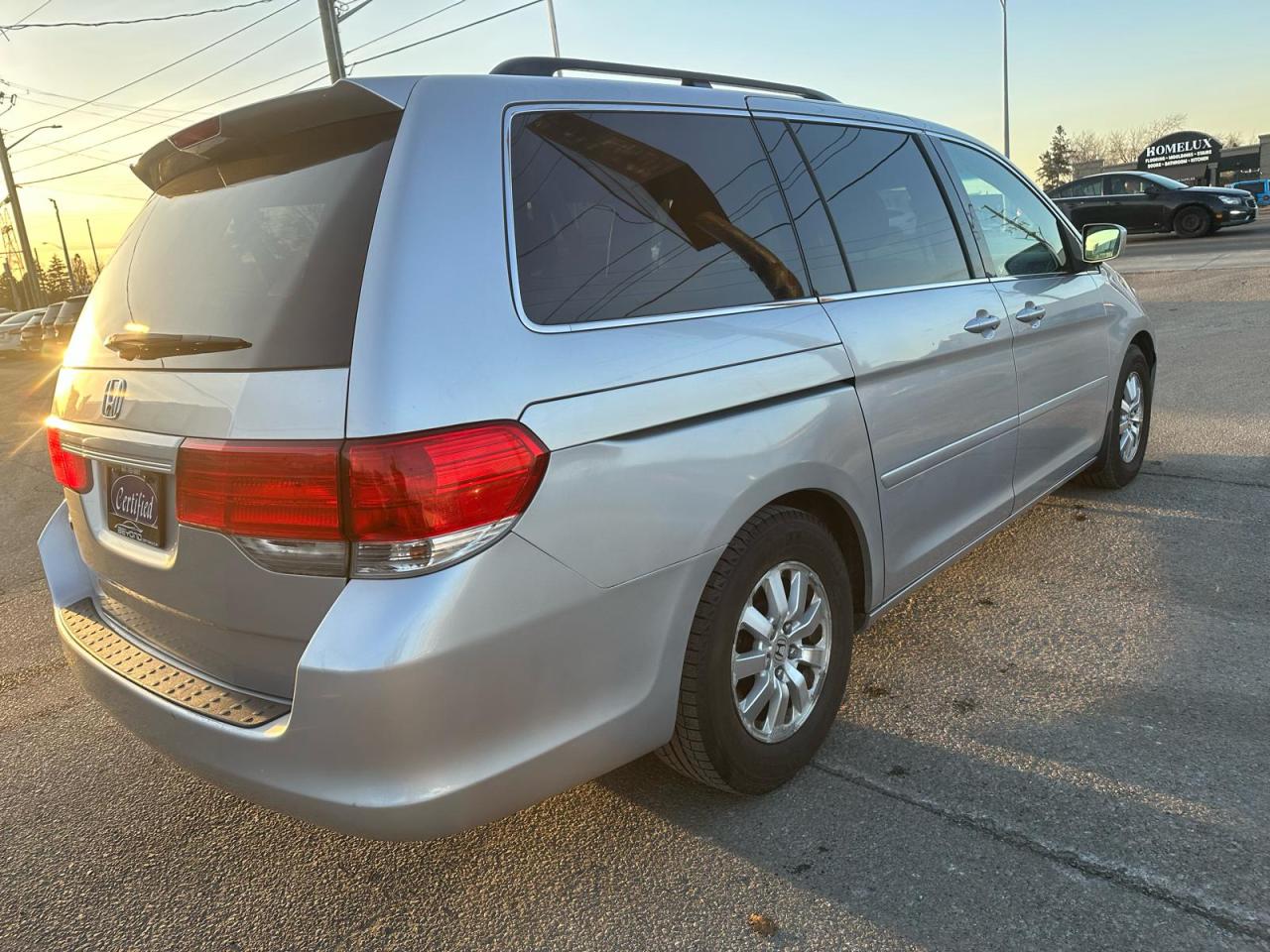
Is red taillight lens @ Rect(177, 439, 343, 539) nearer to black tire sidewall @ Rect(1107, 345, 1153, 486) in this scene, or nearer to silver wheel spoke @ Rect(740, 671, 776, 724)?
silver wheel spoke @ Rect(740, 671, 776, 724)

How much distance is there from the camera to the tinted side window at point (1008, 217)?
3.68 m

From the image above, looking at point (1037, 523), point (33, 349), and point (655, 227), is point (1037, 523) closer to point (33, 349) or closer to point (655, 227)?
point (655, 227)

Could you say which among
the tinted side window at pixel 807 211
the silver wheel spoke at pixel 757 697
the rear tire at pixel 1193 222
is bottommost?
the silver wheel spoke at pixel 757 697

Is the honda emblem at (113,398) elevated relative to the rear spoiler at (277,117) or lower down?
lower down

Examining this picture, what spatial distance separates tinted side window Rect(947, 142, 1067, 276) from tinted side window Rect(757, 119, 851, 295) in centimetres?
108

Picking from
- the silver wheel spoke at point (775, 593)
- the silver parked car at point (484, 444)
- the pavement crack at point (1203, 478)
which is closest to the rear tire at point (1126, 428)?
the pavement crack at point (1203, 478)

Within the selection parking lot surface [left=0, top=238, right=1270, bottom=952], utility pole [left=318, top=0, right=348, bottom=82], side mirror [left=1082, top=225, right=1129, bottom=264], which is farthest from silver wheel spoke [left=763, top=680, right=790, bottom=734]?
utility pole [left=318, top=0, right=348, bottom=82]

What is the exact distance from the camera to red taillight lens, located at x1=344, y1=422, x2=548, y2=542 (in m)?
1.74

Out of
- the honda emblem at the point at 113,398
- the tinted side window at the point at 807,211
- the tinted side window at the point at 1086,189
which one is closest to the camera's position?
the honda emblem at the point at 113,398

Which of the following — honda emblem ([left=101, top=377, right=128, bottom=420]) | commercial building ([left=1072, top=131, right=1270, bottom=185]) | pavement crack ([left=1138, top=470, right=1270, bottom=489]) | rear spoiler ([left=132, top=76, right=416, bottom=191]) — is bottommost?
pavement crack ([left=1138, top=470, right=1270, bottom=489])

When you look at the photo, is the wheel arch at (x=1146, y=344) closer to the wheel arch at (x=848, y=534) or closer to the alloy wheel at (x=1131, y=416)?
the alloy wheel at (x=1131, y=416)

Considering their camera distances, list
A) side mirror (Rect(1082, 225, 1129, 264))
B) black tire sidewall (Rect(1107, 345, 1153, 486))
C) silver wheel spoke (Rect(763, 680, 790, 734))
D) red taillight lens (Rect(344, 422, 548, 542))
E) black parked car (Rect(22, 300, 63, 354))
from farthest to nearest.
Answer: black parked car (Rect(22, 300, 63, 354)) < black tire sidewall (Rect(1107, 345, 1153, 486)) < side mirror (Rect(1082, 225, 1129, 264)) < silver wheel spoke (Rect(763, 680, 790, 734)) < red taillight lens (Rect(344, 422, 548, 542))

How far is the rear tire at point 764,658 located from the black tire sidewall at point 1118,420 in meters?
2.64

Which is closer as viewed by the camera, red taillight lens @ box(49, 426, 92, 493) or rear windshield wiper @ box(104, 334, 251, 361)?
rear windshield wiper @ box(104, 334, 251, 361)
